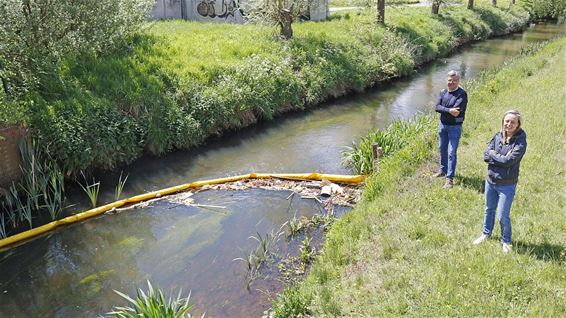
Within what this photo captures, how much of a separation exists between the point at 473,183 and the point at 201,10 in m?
22.5

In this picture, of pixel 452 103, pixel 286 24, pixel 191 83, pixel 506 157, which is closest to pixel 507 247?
pixel 506 157

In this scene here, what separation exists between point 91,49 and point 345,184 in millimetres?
9160

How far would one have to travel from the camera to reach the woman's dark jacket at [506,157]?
6621 mm

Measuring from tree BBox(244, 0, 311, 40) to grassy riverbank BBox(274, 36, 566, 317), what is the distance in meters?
12.5

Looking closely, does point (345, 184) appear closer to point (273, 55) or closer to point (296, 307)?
point (296, 307)

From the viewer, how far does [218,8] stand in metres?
28.4

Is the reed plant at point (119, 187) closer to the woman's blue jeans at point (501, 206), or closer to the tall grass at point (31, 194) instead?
the tall grass at point (31, 194)

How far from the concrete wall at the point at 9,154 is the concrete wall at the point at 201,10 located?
1766 centimetres

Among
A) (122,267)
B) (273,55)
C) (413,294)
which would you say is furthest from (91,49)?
(413,294)

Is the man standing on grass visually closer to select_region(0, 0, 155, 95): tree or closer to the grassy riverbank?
the grassy riverbank

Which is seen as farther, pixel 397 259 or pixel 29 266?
pixel 29 266

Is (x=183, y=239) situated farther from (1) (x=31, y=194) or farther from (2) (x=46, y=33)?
(2) (x=46, y=33)

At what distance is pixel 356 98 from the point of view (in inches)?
830

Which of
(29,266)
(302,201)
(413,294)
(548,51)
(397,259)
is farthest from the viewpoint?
(548,51)
